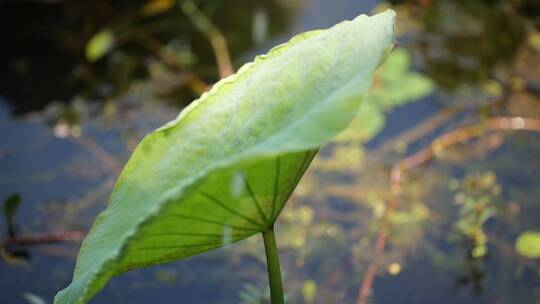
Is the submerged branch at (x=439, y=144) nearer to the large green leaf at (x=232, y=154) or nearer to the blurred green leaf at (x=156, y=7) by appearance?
the large green leaf at (x=232, y=154)

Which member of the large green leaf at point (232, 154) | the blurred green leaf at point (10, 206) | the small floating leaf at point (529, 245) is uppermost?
the large green leaf at point (232, 154)

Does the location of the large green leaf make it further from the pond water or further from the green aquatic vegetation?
the green aquatic vegetation

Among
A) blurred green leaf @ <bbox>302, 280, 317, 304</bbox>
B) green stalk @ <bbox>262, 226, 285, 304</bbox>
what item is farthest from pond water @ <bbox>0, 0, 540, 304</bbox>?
green stalk @ <bbox>262, 226, 285, 304</bbox>

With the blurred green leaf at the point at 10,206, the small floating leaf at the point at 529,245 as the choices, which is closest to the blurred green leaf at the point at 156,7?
the blurred green leaf at the point at 10,206

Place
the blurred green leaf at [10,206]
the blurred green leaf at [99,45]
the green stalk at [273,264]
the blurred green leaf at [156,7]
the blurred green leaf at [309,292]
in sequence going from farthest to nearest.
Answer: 1. the blurred green leaf at [156,7]
2. the blurred green leaf at [99,45]
3. the blurred green leaf at [10,206]
4. the blurred green leaf at [309,292]
5. the green stalk at [273,264]

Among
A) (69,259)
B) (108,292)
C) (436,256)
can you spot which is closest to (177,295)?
(108,292)

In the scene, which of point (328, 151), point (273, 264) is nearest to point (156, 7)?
point (328, 151)
